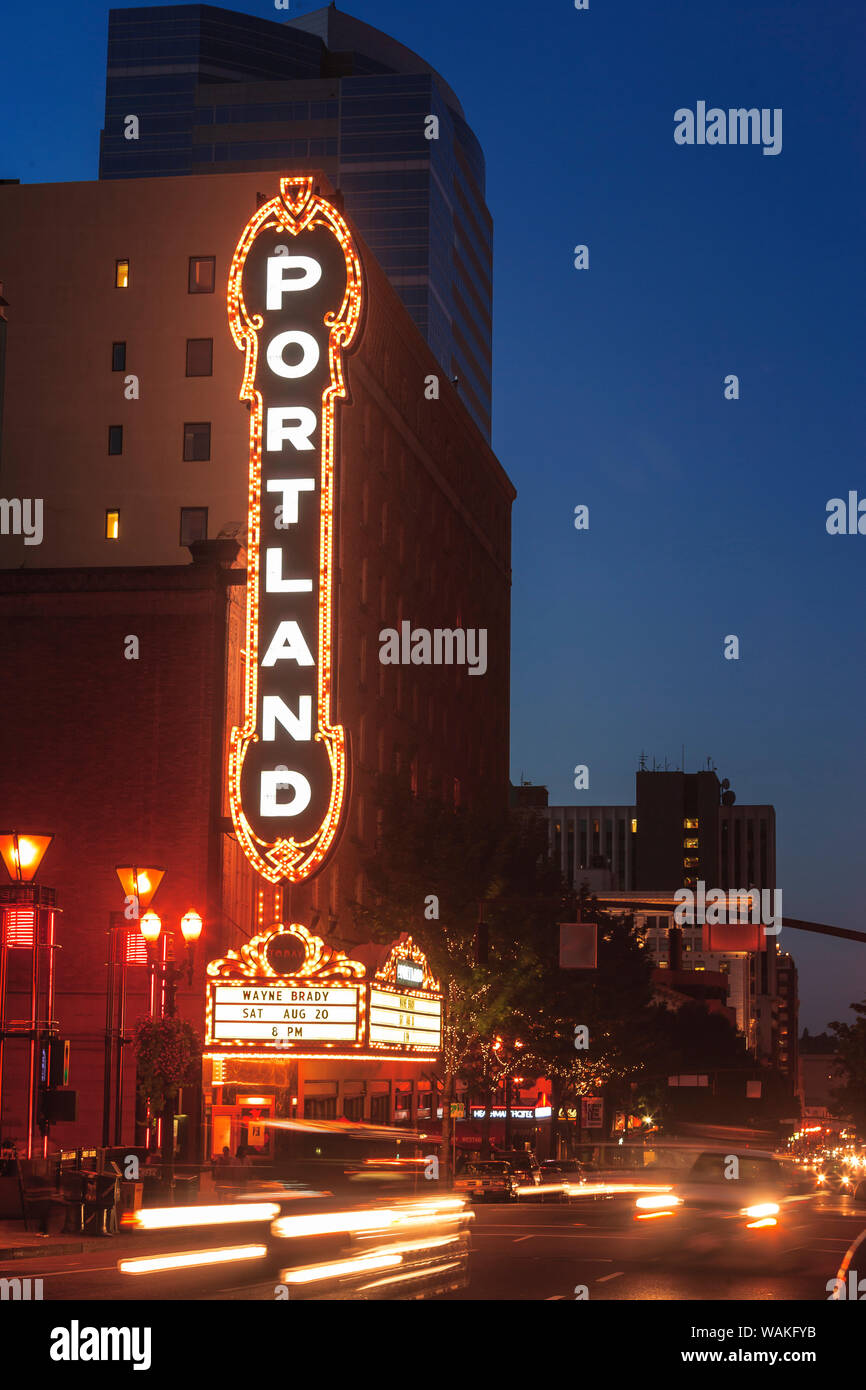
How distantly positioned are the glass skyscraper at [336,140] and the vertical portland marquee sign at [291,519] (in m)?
114

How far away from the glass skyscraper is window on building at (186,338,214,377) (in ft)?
318

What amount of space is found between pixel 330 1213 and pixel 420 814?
56690 millimetres

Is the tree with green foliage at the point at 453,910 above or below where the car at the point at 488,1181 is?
above

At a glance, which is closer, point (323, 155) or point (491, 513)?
point (491, 513)

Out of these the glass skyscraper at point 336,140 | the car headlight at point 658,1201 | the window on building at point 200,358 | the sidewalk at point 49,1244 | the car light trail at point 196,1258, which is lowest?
the car headlight at point 658,1201

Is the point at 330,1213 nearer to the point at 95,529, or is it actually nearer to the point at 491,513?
the point at 95,529

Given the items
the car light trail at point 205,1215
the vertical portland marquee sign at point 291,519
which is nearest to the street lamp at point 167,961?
the vertical portland marquee sign at point 291,519

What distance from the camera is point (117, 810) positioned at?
2071 inches

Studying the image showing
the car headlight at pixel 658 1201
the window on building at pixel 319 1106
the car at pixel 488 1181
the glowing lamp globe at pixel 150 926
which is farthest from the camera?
the window on building at pixel 319 1106

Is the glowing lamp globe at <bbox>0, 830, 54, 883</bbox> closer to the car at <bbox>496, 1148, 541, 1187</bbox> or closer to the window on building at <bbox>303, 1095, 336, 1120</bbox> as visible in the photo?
the car at <bbox>496, 1148, 541, 1187</bbox>

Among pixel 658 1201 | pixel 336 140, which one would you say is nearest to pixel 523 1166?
pixel 658 1201

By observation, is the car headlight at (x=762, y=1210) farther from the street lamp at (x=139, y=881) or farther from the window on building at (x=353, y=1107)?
the window on building at (x=353, y=1107)

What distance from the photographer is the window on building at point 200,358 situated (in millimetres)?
65312
